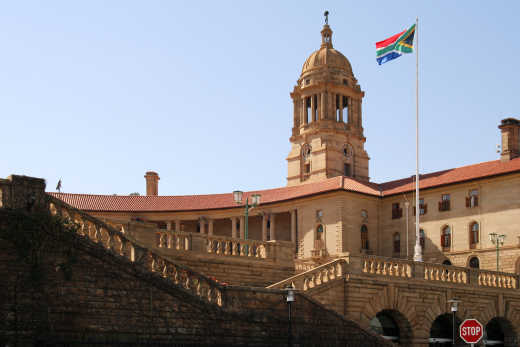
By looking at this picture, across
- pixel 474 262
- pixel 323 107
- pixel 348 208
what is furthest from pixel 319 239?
pixel 323 107

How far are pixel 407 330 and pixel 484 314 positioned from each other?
602 centimetres

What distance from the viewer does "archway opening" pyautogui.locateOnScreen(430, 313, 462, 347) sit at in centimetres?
4062

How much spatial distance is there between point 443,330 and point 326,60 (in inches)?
2532

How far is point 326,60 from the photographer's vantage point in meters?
102

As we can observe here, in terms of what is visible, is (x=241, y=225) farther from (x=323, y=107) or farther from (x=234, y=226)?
(x=323, y=107)

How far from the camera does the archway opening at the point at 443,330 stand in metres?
40.6

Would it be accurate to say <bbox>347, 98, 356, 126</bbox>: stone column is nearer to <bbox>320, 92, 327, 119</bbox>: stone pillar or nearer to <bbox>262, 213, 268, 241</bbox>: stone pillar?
<bbox>320, 92, 327, 119</bbox>: stone pillar

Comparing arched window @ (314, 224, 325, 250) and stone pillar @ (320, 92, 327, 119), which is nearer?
arched window @ (314, 224, 325, 250)

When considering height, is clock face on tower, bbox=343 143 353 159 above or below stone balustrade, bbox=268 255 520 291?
above

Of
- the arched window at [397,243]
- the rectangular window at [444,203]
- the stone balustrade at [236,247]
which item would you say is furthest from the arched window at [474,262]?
the stone balustrade at [236,247]

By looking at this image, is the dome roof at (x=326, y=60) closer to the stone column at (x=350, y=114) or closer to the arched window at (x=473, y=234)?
the stone column at (x=350, y=114)

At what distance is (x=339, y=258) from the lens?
1388 inches

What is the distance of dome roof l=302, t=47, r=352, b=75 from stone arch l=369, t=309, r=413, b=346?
65.7 metres

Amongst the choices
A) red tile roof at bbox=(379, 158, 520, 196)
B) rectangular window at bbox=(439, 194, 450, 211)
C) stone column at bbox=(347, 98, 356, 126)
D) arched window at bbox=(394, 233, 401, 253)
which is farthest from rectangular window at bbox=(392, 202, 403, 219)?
stone column at bbox=(347, 98, 356, 126)
